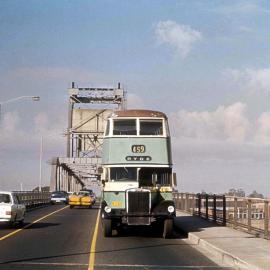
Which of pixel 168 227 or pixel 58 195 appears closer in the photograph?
pixel 168 227

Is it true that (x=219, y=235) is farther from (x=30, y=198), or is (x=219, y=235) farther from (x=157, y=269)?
(x=30, y=198)

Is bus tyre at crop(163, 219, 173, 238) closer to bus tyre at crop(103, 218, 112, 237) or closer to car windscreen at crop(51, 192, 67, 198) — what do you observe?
bus tyre at crop(103, 218, 112, 237)

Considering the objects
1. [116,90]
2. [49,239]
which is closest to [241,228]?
[49,239]

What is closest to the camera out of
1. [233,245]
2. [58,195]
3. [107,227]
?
[233,245]

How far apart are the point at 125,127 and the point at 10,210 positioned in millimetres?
5702

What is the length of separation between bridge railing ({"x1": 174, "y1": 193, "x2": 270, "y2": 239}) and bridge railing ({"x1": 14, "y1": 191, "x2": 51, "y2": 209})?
18.9 m

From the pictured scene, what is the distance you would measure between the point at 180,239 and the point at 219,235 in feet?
4.77

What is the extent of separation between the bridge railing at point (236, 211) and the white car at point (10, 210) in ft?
28.0

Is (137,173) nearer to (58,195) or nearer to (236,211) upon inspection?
(236,211)

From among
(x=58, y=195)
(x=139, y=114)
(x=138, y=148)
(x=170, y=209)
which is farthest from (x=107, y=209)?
(x=58, y=195)

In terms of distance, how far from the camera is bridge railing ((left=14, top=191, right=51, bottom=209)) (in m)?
49.2

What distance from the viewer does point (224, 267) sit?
13.8 metres

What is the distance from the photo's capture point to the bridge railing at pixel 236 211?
18.8 metres

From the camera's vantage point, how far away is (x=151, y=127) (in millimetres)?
22547
